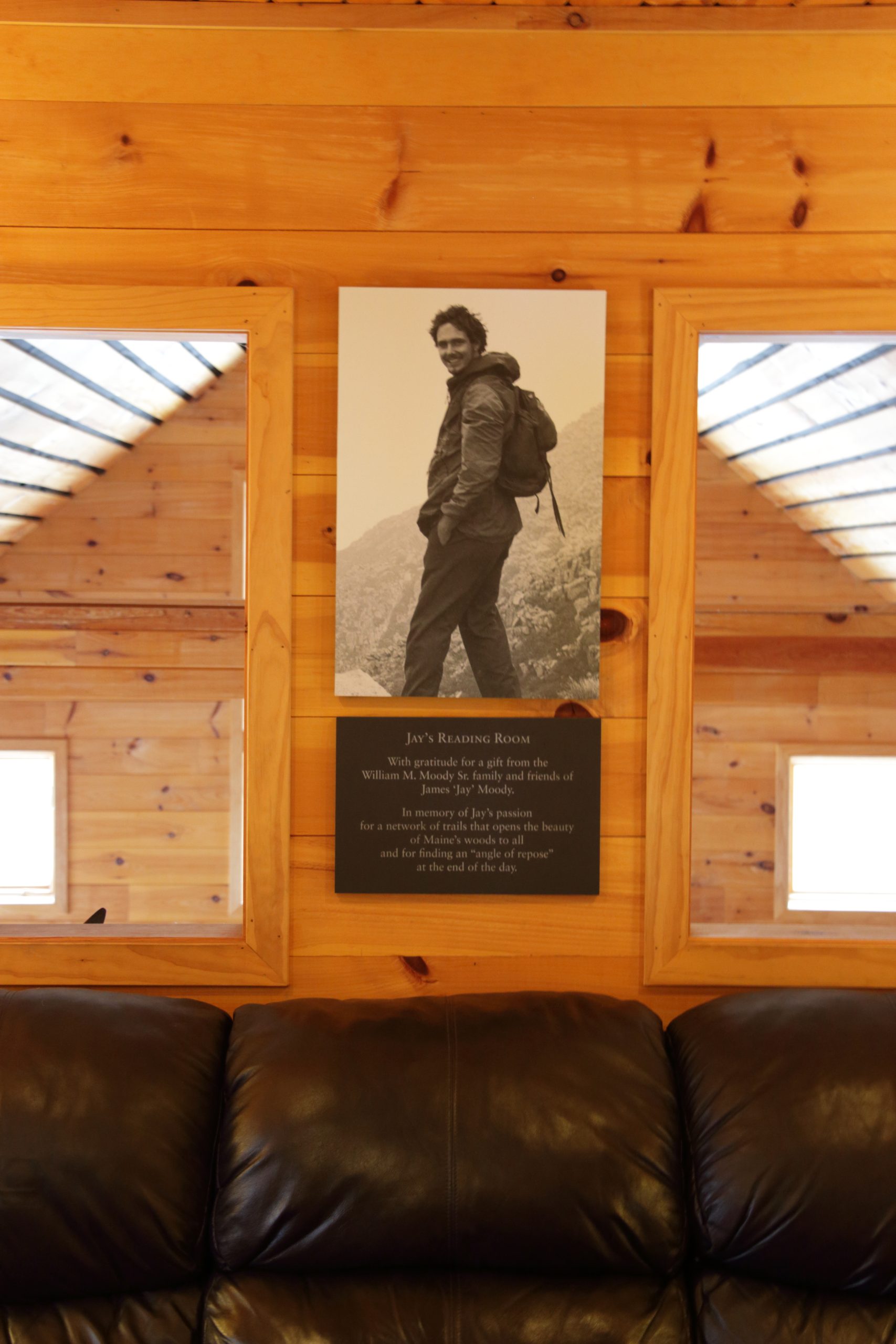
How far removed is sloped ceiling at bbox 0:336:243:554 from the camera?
299cm

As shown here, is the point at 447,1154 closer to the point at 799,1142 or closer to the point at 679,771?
the point at 799,1142

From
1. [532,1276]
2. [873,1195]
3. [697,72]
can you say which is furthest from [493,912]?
[697,72]

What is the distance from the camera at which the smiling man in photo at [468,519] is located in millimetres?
1565

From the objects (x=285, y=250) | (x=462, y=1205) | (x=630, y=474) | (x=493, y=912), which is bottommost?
(x=462, y=1205)

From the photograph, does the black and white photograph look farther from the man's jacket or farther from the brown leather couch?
the brown leather couch

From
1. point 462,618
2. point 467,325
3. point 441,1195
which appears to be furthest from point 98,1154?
point 467,325

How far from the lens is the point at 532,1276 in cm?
130

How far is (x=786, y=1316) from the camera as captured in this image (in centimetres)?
127

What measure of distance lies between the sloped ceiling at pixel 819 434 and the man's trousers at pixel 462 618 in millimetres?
1334

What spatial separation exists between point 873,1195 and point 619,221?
148cm

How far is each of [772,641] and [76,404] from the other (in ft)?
10.6

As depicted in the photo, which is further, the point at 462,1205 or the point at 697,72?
the point at 697,72

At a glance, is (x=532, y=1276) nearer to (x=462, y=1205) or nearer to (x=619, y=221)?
(x=462, y=1205)

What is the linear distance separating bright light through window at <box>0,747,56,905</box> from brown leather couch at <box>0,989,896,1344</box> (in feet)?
11.9
